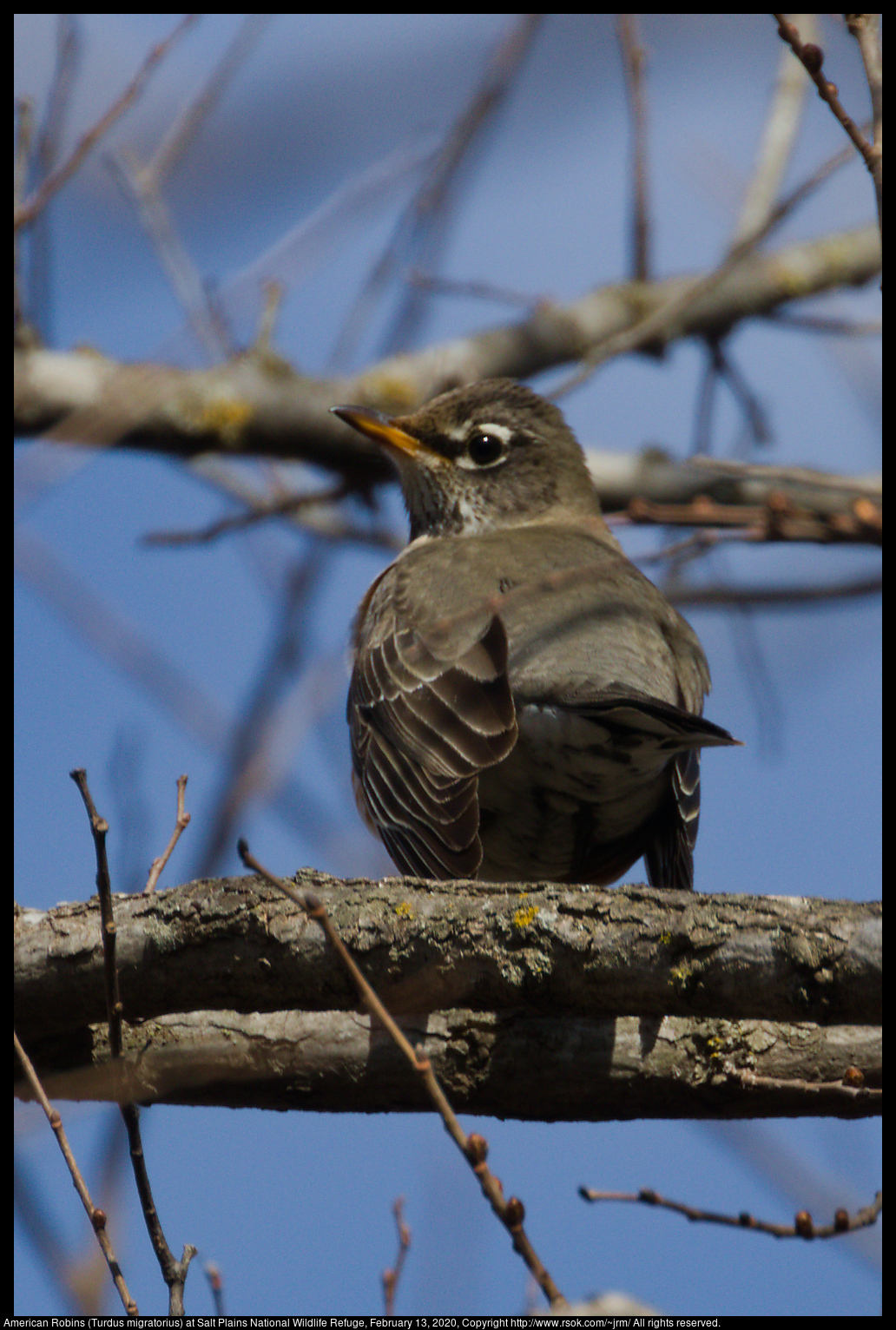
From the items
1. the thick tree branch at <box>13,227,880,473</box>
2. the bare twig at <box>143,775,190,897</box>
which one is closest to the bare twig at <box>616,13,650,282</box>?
the thick tree branch at <box>13,227,880,473</box>

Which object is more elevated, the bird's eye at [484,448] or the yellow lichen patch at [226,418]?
the yellow lichen patch at [226,418]

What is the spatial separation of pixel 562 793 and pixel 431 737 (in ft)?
1.66

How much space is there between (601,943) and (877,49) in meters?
2.17

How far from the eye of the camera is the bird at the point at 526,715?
14.0 feet

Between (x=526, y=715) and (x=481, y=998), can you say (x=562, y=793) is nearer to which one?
(x=526, y=715)

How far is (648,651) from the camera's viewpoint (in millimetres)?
4906

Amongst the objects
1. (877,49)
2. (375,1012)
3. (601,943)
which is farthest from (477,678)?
(877,49)

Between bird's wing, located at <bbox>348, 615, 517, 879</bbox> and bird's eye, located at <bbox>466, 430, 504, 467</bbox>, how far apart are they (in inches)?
65.7

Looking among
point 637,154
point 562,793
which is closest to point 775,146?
point 637,154

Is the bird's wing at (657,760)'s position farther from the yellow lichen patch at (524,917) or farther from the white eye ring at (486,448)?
the white eye ring at (486,448)

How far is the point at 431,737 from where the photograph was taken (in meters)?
4.48

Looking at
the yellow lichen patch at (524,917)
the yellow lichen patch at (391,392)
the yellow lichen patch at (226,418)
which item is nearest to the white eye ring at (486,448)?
the yellow lichen patch at (391,392)

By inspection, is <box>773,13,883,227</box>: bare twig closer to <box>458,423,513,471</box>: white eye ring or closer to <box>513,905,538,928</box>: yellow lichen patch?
<box>513,905,538,928</box>: yellow lichen patch

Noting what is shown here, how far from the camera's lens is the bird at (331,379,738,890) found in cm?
426
